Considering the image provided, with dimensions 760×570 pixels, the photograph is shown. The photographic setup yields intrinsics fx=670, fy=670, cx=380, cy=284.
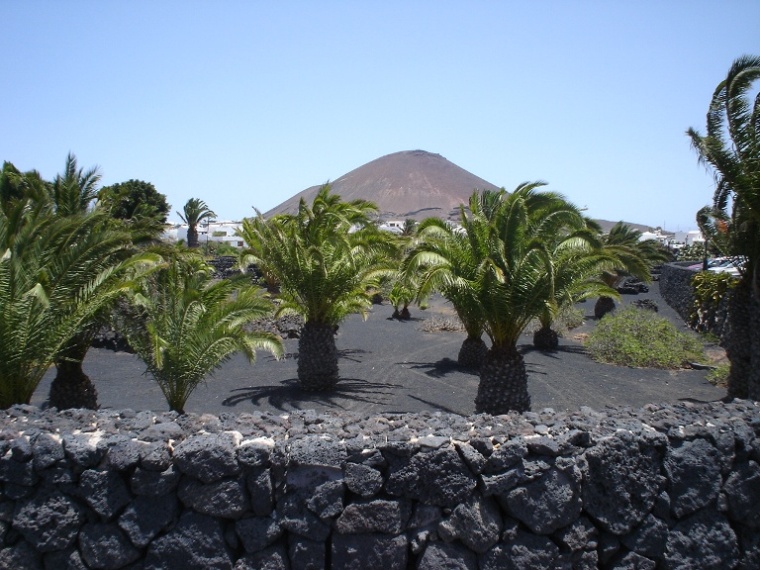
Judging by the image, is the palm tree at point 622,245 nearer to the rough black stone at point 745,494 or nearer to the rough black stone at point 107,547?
the rough black stone at point 745,494

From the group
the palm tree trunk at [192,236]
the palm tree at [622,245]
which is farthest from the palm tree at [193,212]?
the palm tree at [622,245]

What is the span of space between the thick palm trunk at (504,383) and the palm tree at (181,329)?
3.49 meters

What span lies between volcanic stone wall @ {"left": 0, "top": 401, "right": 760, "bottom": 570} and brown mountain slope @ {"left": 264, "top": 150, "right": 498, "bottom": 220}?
86167 millimetres

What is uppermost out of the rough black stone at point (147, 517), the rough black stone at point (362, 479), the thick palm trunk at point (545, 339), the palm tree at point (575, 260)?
the palm tree at point (575, 260)

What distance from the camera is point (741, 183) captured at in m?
9.03

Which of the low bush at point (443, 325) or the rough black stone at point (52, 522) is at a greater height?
the low bush at point (443, 325)

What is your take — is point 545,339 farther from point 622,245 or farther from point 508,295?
point 622,245

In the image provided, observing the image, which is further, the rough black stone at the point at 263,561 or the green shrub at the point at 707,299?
the green shrub at the point at 707,299

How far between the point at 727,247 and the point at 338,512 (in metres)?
9.95

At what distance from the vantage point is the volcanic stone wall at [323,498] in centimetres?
430

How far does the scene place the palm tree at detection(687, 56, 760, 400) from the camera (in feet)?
30.1

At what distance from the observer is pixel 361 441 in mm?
4363

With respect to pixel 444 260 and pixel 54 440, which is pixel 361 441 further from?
pixel 444 260

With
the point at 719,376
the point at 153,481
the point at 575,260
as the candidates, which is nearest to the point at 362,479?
the point at 153,481
